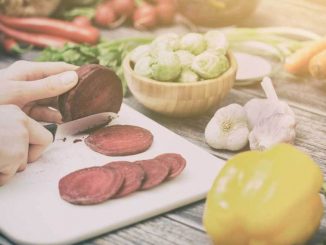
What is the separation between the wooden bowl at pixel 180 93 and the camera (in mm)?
1391

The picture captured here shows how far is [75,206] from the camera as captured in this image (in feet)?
3.59

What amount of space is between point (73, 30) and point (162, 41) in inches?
24.8

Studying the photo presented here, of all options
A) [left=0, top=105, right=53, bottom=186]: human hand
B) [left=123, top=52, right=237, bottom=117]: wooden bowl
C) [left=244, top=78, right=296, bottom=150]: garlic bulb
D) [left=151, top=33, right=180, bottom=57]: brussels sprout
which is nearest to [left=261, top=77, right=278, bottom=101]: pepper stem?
[left=244, top=78, right=296, bottom=150]: garlic bulb

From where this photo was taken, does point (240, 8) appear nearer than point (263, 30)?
No

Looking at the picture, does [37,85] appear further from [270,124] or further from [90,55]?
Answer: [270,124]

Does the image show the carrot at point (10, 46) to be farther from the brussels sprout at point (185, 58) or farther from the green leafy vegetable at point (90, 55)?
the brussels sprout at point (185, 58)

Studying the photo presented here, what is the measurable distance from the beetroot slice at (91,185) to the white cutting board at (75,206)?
0.01m

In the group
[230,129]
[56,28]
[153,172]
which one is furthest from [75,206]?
[56,28]

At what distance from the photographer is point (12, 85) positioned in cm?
133

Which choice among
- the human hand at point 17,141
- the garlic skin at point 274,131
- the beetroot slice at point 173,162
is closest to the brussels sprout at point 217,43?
the garlic skin at point 274,131

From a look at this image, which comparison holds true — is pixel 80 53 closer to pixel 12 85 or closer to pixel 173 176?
pixel 12 85

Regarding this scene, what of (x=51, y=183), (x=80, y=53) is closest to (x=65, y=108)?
(x=51, y=183)

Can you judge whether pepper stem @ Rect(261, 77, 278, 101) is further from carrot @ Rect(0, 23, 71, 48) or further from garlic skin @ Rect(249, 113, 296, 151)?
carrot @ Rect(0, 23, 71, 48)

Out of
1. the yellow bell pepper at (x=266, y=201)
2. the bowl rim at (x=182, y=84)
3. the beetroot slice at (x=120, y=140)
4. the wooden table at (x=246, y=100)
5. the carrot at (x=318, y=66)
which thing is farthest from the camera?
the carrot at (x=318, y=66)
